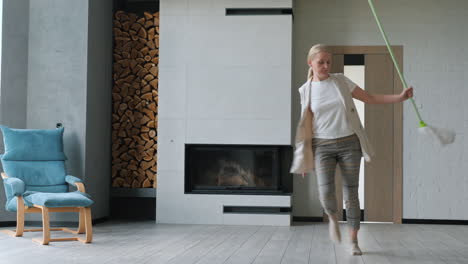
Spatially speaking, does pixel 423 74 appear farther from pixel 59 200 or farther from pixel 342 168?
pixel 59 200

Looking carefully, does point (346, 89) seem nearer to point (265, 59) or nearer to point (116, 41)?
point (265, 59)

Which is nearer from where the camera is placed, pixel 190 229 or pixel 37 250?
pixel 37 250

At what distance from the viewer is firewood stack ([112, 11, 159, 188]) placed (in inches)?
269

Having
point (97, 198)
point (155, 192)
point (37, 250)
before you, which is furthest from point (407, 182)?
point (37, 250)

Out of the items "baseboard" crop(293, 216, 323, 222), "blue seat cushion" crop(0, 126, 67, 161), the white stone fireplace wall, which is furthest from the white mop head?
"blue seat cushion" crop(0, 126, 67, 161)

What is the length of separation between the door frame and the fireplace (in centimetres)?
100

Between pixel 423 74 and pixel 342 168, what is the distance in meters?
3.20

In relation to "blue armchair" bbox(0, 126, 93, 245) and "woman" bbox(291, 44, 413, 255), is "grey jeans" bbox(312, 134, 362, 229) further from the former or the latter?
"blue armchair" bbox(0, 126, 93, 245)

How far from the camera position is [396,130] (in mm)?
6844

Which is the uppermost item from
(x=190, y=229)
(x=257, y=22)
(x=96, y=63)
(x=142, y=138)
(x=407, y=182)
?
(x=257, y=22)

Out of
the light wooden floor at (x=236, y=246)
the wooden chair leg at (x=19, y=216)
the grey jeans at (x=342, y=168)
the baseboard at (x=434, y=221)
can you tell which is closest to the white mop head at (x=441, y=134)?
the grey jeans at (x=342, y=168)

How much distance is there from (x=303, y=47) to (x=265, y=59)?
2.65 ft

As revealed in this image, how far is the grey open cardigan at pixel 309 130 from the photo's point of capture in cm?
406

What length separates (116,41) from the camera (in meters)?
6.97
